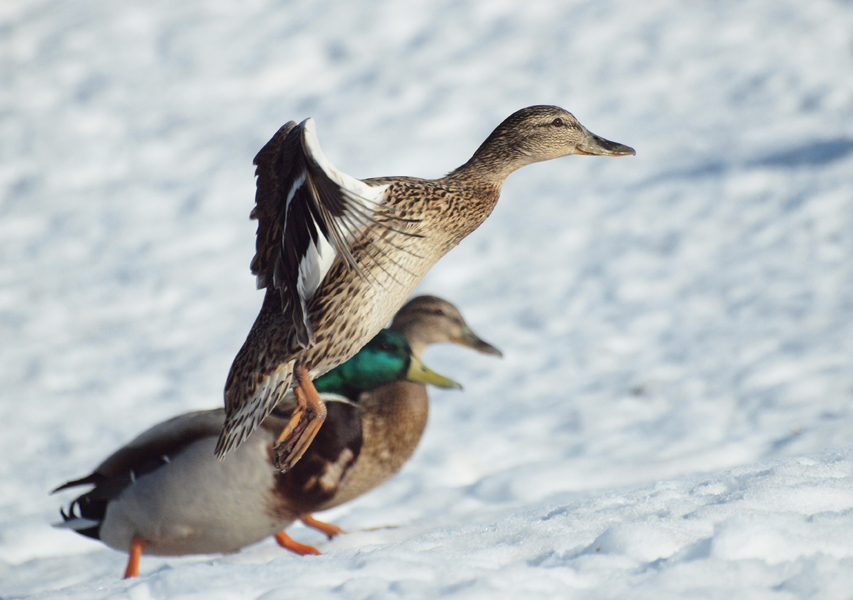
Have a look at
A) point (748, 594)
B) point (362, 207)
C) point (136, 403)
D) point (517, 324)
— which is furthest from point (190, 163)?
point (748, 594)

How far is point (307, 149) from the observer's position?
6.71 feet

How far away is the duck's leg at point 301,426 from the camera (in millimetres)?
2264

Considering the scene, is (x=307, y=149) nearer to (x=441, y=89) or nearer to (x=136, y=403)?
(x=136, y=403)

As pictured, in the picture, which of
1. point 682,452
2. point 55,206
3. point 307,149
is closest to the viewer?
point 307,149

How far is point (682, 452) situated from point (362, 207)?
256 centimetres

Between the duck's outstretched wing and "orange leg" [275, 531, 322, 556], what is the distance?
1349 mm

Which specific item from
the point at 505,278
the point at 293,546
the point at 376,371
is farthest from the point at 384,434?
the point at 505,278

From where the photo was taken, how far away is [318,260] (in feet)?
7.34

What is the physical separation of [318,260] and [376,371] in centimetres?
121

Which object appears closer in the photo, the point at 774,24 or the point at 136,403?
the point at 136,403

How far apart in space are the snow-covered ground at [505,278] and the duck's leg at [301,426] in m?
0.28

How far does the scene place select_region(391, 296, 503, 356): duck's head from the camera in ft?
13.7

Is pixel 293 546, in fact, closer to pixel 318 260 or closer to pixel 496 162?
pixel 318 260

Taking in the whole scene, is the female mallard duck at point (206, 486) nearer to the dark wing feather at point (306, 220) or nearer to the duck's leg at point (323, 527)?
the duck's leg at point (323, 527)
